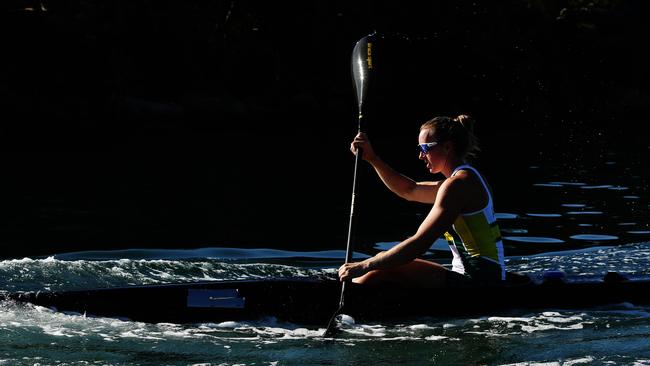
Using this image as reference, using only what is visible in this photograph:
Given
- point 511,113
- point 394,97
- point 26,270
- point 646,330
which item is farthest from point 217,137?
point 646,330

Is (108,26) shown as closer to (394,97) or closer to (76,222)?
(394,97)

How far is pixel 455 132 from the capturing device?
8.21 meters

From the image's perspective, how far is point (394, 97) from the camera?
41.6m

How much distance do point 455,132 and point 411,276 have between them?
1238 millimetres

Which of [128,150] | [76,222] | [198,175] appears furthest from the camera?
[128,150]

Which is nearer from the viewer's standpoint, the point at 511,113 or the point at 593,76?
the point at 511,113

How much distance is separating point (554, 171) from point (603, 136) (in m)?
10.9

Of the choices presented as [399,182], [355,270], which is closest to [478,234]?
[355,270]

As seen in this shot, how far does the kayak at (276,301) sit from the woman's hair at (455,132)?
44.8 inches

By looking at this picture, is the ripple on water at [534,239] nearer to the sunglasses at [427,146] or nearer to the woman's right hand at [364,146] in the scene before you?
the woman's right hand at [364,146]

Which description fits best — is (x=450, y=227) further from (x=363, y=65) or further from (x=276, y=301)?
(x=363, y=65)

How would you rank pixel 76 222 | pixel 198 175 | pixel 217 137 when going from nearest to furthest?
pixel 76 222 < pixel 198 175 < pixel 217 137

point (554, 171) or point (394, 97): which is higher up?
point (394, 97)

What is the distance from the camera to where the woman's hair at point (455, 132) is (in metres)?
8.19
